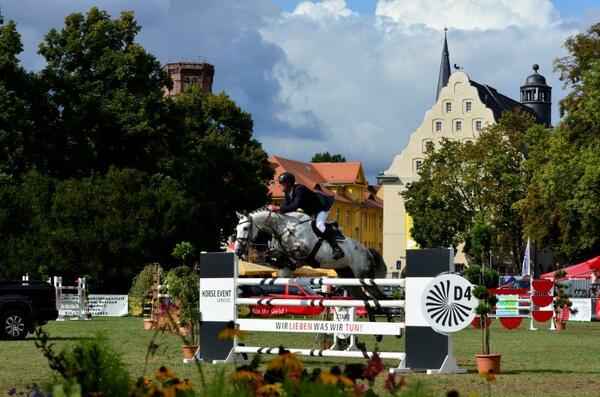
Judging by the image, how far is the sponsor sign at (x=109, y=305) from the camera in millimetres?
52688

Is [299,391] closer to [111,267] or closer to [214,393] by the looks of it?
[214,393]

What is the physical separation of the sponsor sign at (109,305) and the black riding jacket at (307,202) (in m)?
34.2

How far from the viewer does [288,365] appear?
234 inches

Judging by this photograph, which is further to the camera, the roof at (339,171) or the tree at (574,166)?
the roof at (339,171)

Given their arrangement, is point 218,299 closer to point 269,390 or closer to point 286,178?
point 286,178

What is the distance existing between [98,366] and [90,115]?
5612cm

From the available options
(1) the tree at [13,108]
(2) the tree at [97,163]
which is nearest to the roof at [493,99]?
(2) the tree at [97,163]

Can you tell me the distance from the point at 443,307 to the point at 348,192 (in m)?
137

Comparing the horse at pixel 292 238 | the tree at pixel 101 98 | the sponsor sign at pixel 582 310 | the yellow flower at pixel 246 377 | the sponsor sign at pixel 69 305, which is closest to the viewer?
the yellow flower at pixel 246 377

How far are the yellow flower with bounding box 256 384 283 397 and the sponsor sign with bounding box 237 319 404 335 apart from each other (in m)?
11.7

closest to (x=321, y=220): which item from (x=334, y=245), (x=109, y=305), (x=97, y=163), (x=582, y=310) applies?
(x=334, y=245)

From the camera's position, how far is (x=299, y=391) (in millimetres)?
5551

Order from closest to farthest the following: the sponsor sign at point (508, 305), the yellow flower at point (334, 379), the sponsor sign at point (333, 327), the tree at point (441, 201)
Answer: the yellow flower at point (334, 379) < the sponsor sign at point (333, 327) < the sponsor sign at point (508, 305) < the tree at point (441, 201)

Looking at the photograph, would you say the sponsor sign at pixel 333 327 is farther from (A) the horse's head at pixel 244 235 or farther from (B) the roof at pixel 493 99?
(B) the roof at pixel 493 99
